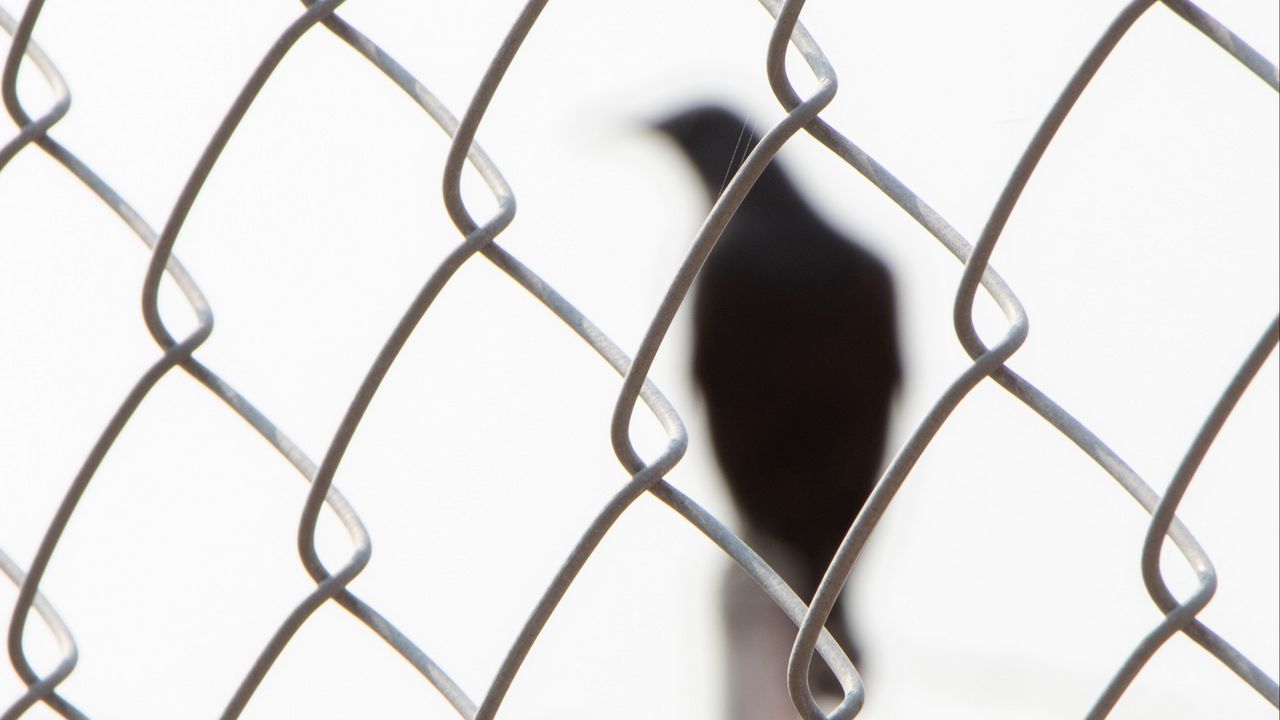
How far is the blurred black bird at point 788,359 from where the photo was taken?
3.94m

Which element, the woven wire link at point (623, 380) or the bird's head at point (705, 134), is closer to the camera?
the woven wire link at point (623, 380)

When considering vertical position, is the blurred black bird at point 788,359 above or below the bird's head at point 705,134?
below

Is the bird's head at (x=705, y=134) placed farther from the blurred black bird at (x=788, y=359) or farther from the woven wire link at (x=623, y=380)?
the woven wire link at (x=623, y=380)

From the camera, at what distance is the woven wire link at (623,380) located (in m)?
0.47

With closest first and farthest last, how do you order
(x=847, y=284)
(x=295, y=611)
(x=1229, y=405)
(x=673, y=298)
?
(x=1229, y=405)
(x=673, y=298)
(x=295, y=611)
(x=847, y=284)

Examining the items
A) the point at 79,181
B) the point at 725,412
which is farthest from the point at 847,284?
the point at 79,181

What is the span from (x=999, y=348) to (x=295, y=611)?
15.5 inches

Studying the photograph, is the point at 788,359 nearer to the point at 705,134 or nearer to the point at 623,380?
the point at 705,134

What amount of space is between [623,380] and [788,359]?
3.54 m

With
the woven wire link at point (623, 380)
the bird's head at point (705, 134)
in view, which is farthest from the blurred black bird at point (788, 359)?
the woven wire link at point (623, 380)

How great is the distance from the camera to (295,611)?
0.68 meters

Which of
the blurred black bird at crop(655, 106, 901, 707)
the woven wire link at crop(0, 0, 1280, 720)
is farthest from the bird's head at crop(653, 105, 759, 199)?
the woven wire link at crop(0, 0, 1280, 720)

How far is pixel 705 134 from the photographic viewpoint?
4105 millimetres

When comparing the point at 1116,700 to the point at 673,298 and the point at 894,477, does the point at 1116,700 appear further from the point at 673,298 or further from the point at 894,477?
Answer: the point at 673,298
